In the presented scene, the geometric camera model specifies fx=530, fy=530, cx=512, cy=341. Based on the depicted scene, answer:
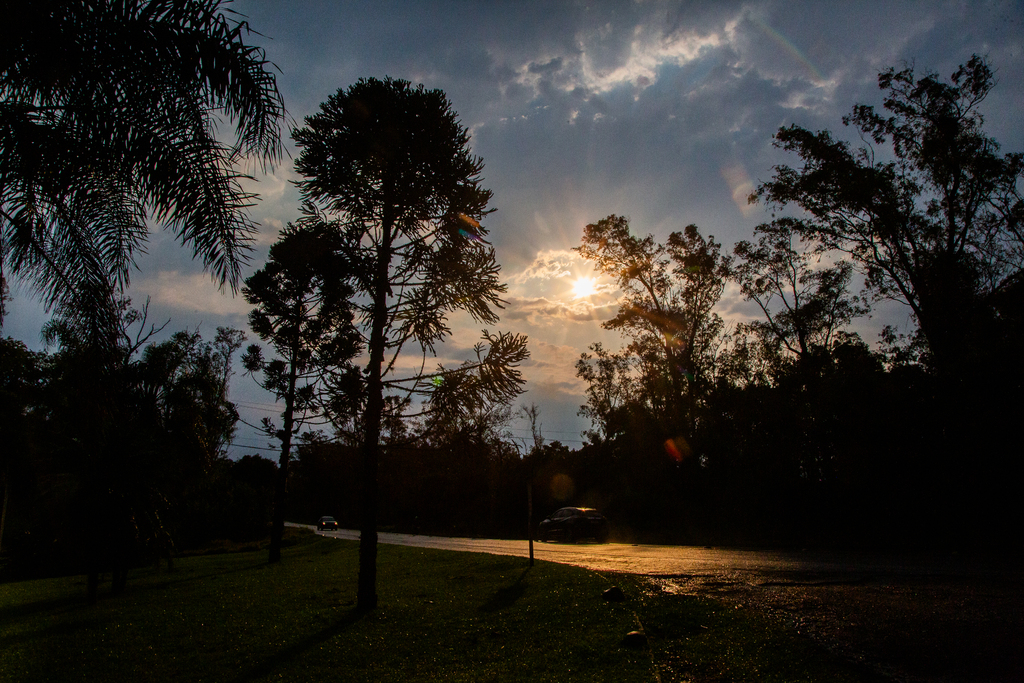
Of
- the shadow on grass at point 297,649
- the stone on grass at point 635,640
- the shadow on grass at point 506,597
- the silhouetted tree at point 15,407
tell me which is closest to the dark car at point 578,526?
the shadow on grass at point 506,597

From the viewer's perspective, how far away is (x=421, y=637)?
21.7 feet

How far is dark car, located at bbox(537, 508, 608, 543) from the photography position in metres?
22.2

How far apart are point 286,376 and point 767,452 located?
68.6 ft

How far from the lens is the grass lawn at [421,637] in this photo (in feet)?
16.0

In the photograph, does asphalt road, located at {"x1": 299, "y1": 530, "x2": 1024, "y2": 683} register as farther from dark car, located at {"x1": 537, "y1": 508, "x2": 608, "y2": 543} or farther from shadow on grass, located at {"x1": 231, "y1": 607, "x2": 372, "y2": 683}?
dark car, located at {"x1": 537, "y1": 508, "x2": 608, "y2": 543}

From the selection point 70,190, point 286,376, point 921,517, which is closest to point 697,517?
point 921,517

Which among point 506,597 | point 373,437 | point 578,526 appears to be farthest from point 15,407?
point 578,526

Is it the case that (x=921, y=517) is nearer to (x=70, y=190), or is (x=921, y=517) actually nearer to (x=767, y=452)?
(x=767, y=452)

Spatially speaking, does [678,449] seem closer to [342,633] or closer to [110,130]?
[342,633]

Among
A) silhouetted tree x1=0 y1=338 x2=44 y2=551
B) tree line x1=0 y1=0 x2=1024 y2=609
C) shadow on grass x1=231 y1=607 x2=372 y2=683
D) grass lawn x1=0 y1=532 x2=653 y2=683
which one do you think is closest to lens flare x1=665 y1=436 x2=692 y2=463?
tree line x1=0 y1=0 x2=1024 y2=609

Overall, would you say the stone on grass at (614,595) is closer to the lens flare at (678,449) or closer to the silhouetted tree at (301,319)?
the silhouetted tree at (301,319)

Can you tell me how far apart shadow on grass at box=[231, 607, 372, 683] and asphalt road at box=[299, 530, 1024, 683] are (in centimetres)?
470

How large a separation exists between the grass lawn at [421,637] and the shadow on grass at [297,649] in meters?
0.03

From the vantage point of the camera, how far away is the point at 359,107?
898 centimetres
